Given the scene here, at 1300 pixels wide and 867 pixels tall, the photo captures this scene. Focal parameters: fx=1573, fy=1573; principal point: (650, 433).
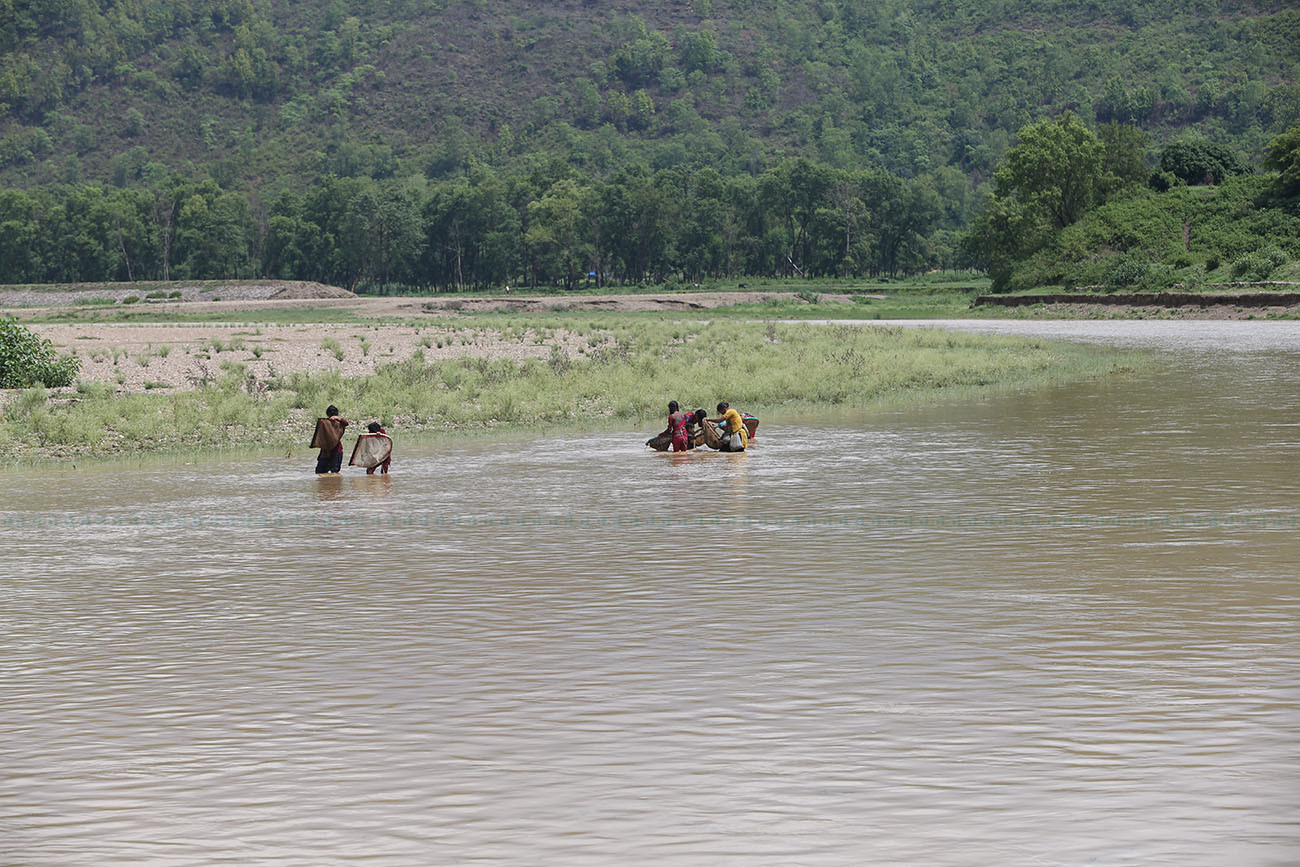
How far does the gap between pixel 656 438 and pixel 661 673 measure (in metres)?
15.7

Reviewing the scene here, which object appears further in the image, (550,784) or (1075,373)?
(1075,373)

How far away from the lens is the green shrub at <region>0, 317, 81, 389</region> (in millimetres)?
37688

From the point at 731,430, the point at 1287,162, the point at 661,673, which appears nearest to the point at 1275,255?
the point at 1287,162

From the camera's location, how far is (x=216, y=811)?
787 cm

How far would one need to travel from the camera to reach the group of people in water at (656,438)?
75.9 feet

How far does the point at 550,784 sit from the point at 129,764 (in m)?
2.43

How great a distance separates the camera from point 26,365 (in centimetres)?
3838

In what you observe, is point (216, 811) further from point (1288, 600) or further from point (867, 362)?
point (867, 362)

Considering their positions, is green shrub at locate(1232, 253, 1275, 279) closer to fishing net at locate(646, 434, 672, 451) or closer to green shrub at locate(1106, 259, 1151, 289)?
green shrub at locate(1106, 259, 1151, 289)

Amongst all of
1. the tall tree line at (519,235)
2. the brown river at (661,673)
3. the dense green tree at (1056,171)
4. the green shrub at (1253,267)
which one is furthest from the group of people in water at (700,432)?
the tall tree line at (519,235)

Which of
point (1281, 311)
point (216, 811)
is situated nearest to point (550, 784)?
point (216, 811)

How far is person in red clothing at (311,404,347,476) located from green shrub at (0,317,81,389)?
1676 centimetres

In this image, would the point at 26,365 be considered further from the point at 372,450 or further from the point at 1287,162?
the point at 1287,162

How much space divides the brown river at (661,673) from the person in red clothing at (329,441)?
1.73 metres
